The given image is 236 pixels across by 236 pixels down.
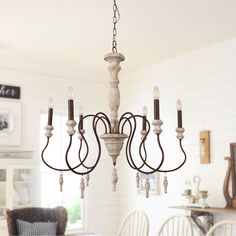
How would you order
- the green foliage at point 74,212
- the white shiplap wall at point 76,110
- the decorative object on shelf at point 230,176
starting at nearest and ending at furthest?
the decorative object on shelf at point 230,176, the white shiplap wall at point 76,110, the green foliage at point 74,212

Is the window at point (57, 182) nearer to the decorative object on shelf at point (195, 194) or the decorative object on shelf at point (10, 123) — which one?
the decorative object on shelf at point (10, 123)

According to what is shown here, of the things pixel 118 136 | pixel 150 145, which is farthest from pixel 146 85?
pixel 118 136

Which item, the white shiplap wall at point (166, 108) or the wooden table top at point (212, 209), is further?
the white shiplap wall at point (166, 108)

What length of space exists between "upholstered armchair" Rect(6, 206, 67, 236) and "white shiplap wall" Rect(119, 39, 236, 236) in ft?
3.97

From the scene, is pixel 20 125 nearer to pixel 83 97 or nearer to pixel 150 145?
pixel 83 97

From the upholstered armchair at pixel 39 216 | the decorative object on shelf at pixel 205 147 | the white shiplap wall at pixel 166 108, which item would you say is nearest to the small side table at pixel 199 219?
the white shiplap wall at pixel 166 108

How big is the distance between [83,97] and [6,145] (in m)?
1.26

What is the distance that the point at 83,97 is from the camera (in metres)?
5.50

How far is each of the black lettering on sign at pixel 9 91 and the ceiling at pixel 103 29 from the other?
336 mm

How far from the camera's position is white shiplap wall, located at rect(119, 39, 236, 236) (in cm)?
425

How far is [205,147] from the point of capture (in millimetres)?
4387

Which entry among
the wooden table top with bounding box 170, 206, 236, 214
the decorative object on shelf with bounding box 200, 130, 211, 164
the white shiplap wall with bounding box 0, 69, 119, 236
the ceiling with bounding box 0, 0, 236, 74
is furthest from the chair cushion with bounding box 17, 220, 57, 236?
the ceiling with bounding box 0, 0, 236, 74

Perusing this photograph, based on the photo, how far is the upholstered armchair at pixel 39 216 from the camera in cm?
421

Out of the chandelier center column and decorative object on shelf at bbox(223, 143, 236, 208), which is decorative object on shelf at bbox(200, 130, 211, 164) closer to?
decorative object on shelf at bbox(223, 143, 236, 208)
